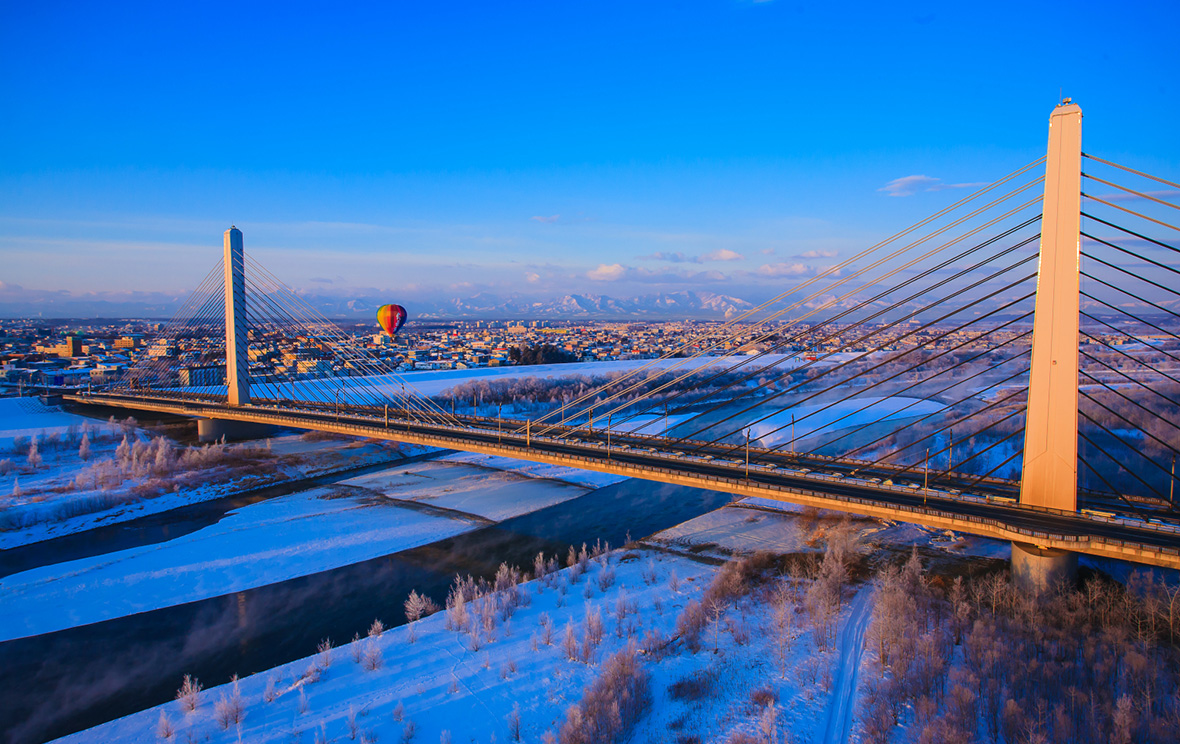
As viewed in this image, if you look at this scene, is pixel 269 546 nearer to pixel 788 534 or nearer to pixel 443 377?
pixel 788 534

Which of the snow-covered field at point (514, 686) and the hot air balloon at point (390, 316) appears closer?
the snow-covered field at point (514, 686)

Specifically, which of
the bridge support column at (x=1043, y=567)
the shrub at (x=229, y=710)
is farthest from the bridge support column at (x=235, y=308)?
the bridge support column at (x=1043, y=567)

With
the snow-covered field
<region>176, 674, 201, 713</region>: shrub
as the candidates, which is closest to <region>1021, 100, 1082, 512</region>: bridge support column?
the snow-covered field

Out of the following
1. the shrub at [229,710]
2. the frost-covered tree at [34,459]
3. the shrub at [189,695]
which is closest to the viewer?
the shrub at [229,710]

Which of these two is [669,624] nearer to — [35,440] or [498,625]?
[498,625]

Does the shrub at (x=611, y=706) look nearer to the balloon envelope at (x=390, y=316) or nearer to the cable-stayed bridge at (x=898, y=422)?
the cable-stayed bridge at (x=898, y=422)

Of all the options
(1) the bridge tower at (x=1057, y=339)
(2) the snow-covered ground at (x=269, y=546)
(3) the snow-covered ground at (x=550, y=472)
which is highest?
(1) the bridge tower at (x=1057, y=339)

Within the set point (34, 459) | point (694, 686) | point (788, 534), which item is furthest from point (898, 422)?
point (34, 459)
